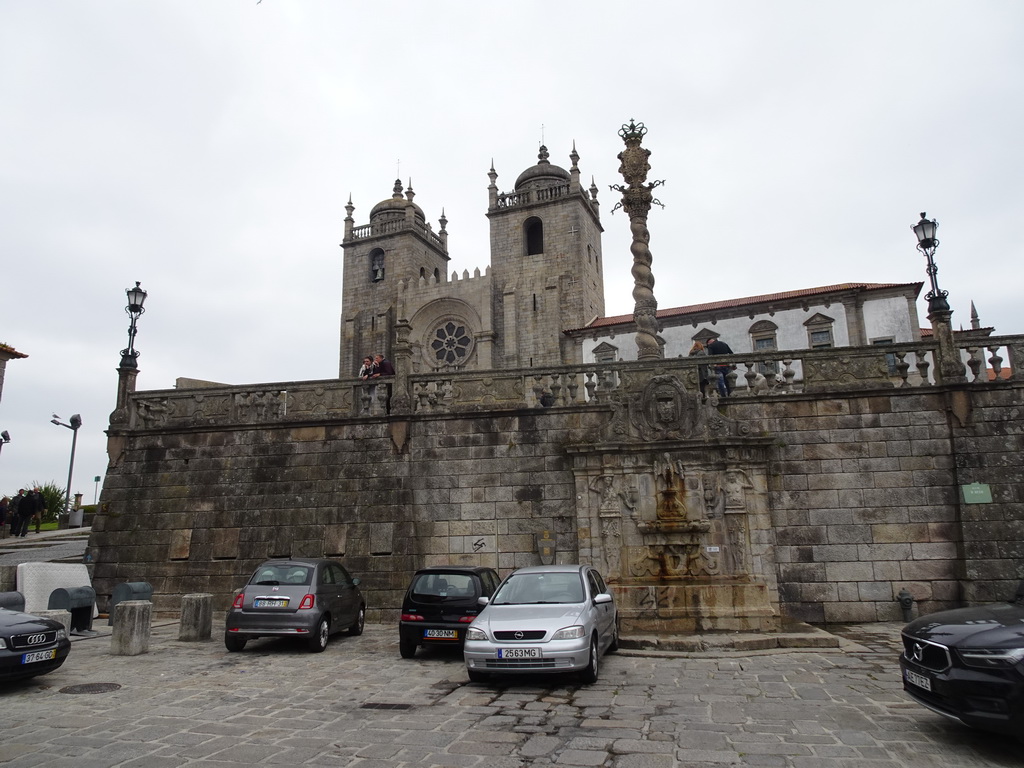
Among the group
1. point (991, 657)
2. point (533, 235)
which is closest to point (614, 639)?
point (991, 657)

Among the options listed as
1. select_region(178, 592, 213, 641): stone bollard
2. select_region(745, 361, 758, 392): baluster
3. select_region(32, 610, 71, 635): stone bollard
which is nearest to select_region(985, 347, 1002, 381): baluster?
select_region(745, 361, 758, 392): baluster

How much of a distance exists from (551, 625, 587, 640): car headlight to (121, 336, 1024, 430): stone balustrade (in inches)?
266

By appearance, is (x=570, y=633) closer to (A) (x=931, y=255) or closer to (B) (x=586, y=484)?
(B) (x=586, y=484)

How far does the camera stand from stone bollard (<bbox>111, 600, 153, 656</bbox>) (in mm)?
10125

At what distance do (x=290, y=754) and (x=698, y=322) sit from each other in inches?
1255

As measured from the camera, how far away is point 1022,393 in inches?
501

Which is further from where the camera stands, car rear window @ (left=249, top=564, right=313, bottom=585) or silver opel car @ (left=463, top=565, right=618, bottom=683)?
car rear window @ (left=249, top=564, right=313, bottom=585)

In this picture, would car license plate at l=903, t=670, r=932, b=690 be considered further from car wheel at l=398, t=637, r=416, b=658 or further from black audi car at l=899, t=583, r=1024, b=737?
car wheel at l=398, t=637, r=416, b=658

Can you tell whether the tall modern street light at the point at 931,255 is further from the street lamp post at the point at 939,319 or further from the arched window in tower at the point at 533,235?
the arched window in tower at the point at 533,235

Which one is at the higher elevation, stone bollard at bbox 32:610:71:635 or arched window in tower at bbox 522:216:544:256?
arched window in tower at bbox 522:216:544:256

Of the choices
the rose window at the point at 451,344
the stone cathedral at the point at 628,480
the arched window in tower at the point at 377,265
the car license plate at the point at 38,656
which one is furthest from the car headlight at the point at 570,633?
the arched window in tower at the point at 377,265

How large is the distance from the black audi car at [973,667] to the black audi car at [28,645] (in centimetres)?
934

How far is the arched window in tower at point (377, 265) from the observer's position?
49.7m

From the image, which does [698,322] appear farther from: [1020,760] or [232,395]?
[1020,760]
